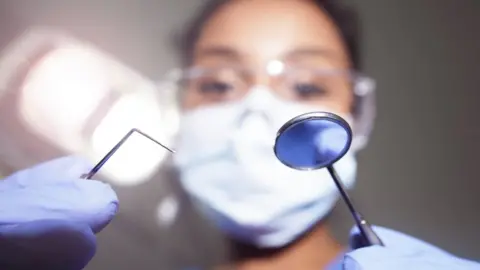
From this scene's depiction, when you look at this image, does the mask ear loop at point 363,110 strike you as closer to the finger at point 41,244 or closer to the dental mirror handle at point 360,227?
the dental mirror handle at point 360,227

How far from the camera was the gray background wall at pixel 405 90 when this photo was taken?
1.31 meters

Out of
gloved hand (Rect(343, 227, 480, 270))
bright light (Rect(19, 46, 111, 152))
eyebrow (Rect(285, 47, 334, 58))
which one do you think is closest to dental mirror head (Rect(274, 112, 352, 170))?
gloved hand (Rect(343, 227, 480, 270))

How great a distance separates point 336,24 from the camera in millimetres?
1350

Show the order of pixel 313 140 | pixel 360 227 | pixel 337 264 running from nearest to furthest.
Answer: pixel 313 140 → pixel 360 227 → pixel 337 264

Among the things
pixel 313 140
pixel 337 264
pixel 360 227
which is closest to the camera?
pixel 313 140

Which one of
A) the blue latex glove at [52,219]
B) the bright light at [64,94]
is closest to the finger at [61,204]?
the blue latex glove at [52,219]

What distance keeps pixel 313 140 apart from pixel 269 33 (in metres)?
0.35

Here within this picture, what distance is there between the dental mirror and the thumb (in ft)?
1.29

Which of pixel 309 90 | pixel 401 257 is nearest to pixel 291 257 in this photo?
pixel 401 257

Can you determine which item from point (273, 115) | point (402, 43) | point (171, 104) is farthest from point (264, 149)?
point (402, 43)

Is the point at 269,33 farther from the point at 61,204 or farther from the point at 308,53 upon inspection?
the point at 61,204

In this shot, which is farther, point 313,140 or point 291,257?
point 291,257

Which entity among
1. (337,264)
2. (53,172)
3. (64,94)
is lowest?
(337,264)

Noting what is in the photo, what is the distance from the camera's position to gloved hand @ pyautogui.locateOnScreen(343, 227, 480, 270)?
1.11 metres
